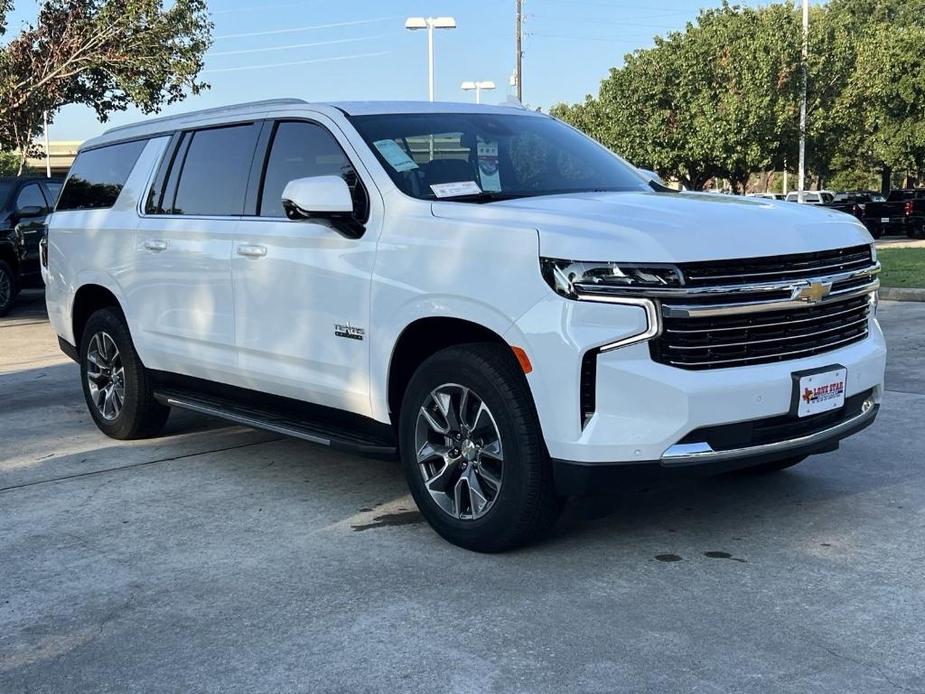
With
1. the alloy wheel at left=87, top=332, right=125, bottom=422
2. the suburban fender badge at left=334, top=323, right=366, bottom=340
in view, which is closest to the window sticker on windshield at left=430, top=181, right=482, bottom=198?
the suburban fender badge at left=334, top=323, right=366, bottom=340

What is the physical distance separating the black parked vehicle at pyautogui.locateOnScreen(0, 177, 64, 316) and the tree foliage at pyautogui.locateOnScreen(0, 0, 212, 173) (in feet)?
15.0

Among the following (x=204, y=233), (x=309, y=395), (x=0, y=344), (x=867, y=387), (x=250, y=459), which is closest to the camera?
(x=867, y=387)

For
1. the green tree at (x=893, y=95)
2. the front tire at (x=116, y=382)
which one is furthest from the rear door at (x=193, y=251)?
the green tree at (x=893, y=95)

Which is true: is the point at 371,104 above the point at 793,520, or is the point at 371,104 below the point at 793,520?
above

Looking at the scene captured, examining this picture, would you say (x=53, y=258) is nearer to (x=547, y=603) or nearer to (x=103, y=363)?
(x=103, y=363)

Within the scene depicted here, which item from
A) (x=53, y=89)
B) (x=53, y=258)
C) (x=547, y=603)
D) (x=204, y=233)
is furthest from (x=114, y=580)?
(x=53, y=89)

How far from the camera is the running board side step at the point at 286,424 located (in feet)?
15.9

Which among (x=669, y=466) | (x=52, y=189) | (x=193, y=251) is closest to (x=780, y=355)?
(x=669, y=466)

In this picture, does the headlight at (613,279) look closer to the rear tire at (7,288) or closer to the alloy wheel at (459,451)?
the alloy wheel at (459,451)

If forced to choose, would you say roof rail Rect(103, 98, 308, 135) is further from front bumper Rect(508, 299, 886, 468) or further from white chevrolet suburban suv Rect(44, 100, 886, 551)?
front bumper Rect(508, 299, 886, 468)

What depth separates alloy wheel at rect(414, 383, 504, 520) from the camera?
4.35 meters

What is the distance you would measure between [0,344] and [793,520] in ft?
31.1

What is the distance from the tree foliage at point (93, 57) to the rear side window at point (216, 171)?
13.9m

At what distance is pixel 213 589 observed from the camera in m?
4.11
